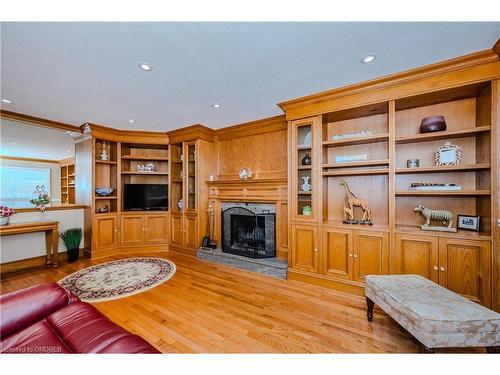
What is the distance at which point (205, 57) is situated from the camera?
1.89 m

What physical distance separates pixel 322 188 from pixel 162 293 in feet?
8.08

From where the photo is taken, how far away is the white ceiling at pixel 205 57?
1574 millimetres

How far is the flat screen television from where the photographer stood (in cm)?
432

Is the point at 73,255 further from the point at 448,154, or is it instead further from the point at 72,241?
the point at 448,154

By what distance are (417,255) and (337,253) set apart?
82 centimetres

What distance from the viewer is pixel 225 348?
5.48ft

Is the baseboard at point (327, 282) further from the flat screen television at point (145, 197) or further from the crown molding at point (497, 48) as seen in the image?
the flat screen television at point (145, 197)

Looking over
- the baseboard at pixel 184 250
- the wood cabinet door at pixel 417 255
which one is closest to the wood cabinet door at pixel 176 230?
the baseboard at pixel 184 250

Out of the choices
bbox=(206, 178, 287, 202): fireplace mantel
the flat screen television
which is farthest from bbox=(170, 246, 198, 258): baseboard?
bbox=(206, 178, 287, 202): fireplace mantel

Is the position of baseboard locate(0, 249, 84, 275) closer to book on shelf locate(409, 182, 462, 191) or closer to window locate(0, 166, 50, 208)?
window locate(0, 166, 50, 208)

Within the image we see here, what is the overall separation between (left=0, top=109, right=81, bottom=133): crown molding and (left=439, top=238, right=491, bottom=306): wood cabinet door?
5.82m

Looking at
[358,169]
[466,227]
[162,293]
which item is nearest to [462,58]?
[358,169]
